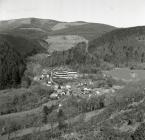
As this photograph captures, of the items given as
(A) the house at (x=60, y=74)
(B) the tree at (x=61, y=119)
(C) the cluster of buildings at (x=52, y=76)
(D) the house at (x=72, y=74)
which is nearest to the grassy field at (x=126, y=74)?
(D) the house at (x=72, y=74)

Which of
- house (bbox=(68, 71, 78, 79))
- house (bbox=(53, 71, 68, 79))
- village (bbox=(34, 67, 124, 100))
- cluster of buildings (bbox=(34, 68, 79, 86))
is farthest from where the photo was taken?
house (bbox=(68, 71, 78, 79))

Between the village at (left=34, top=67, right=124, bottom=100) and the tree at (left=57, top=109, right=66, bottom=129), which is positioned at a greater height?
the village at (left=34, top=67, right=124, bottom=100)

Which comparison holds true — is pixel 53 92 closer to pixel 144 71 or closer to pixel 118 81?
pixel 118 81

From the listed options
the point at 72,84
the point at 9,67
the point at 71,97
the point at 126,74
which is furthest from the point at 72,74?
the point at 71,97

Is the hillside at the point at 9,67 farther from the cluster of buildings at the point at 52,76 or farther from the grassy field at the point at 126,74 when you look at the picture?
the grassy field at the point at 126,74

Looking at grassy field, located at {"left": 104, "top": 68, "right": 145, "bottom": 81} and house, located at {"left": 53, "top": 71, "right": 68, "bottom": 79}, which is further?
grassy field, located at {"left": 104, "top": 68, "right": 145, "bottom": 81}

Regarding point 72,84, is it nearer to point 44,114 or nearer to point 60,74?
point 60,74

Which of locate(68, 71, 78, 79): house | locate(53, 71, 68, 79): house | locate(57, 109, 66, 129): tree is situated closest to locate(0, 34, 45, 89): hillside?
locate(53, 71, 68, 79): house

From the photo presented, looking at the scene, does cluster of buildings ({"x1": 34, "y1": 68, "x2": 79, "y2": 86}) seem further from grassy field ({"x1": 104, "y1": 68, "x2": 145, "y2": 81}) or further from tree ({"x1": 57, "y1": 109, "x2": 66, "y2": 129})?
tree ({"x1": 57, "y1": 109, "x2": 66, "y2": 129})

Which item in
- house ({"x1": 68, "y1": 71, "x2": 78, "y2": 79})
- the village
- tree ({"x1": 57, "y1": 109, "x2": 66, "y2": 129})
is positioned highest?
house ({"x1": 68, "y1": 71, "x2": 78, "y2": 79})
